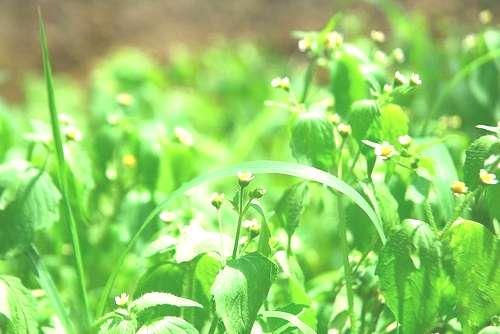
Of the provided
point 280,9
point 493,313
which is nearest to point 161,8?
point 280,9

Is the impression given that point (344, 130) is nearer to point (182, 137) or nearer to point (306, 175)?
point (306, 175)

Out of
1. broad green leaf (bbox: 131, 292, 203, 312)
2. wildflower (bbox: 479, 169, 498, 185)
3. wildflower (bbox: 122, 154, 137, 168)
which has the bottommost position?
broad green leaf (bbox: 131, 292, 203, 312)

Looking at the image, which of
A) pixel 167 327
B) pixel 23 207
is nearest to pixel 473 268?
pixel 167 327

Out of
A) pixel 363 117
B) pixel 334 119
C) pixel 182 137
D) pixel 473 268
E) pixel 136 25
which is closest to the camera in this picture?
pixel 473 268

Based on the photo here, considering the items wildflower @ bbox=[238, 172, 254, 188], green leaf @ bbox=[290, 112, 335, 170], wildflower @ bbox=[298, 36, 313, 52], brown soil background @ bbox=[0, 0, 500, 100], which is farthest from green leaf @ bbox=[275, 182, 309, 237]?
brown soil background @ bbox=[0, 0, 500, 100]

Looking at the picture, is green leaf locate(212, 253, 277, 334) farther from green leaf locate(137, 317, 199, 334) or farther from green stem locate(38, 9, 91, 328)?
green stem locate(38, 9, 91, 328)

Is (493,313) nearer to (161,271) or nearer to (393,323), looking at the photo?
(393,323)

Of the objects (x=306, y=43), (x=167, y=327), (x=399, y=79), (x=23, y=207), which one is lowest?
(x=167, y=327)
